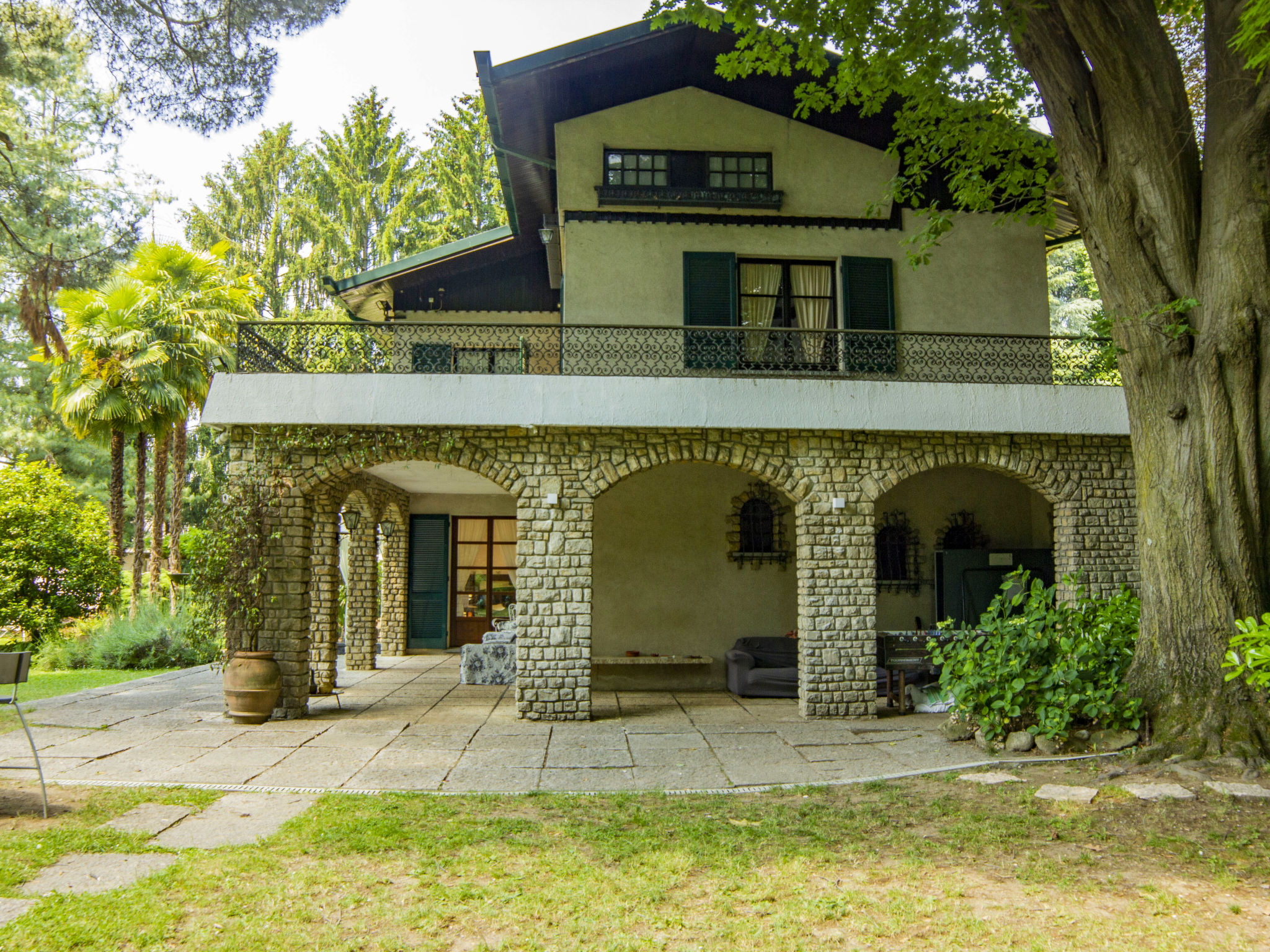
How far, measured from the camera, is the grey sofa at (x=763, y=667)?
10.8 m

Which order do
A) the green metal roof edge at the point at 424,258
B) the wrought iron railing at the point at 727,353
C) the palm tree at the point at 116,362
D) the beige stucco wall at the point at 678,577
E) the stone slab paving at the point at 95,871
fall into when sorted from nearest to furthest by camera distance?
the stone slab paving at the point at 95,871
the wrought iron railing at the point at 727,353
the beige stucco wall at the point at 678,577
the green metal roof edge at the point at 424,258
the palm tree at the point at 116,362

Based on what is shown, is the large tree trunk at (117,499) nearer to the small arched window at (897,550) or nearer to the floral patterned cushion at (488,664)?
the floral patterned cushion at (488,664)

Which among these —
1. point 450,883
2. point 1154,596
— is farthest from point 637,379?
point 450,883

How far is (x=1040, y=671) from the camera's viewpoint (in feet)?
23.8

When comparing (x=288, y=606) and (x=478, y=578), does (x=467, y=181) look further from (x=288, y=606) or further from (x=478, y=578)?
(x=288, y=606)

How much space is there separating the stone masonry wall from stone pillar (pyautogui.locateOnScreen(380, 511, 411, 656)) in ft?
16.8

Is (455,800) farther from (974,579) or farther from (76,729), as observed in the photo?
(974,579)

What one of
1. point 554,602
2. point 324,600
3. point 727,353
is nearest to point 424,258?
point 727,353

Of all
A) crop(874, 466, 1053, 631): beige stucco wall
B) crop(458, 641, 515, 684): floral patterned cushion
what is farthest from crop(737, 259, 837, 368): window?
crop(458, 641, 515, 684): floral patterned cushion

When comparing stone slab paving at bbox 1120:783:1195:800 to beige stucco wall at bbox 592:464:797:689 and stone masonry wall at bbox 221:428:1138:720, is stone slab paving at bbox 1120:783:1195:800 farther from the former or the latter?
beige stucco wall at bbox 592:464:797:689

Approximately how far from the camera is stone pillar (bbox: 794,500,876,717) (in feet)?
31.1

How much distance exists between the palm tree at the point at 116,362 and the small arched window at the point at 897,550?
37.6 ft

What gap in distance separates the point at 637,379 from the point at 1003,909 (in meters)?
6.22

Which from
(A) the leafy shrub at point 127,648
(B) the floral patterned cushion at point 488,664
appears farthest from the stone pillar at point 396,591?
(B) the floral patterned cushion at point 488,664
